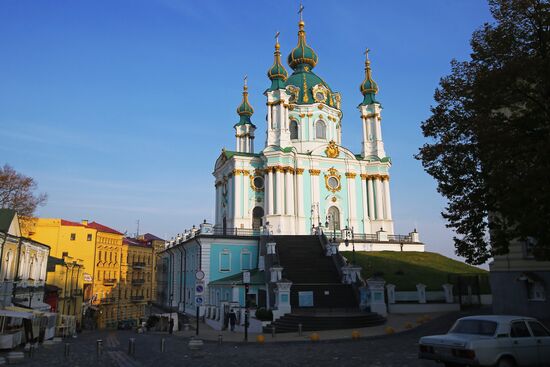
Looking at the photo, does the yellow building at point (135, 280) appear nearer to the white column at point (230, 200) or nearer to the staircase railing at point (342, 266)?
the white column at point (230, 200)

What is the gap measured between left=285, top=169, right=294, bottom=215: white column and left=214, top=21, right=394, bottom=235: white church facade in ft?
0.34

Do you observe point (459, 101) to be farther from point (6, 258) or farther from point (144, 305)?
point (144, 305)

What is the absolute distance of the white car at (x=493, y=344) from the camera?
10320mm

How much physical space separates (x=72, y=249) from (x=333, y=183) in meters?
33.1

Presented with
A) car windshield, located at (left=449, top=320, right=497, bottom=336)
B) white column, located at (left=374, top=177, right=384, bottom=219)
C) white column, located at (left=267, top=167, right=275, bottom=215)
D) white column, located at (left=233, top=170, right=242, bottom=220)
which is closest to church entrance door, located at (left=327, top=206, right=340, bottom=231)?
white column, located at (left=374, top=177, right=384, bottom=219)

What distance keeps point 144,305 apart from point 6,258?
4970 cm

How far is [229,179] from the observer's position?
54.1 m

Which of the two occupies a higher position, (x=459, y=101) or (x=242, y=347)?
(x=459, y=101)

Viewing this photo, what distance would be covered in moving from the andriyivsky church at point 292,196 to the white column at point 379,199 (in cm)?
12

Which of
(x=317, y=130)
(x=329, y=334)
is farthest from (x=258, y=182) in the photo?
(x=329, y=334)

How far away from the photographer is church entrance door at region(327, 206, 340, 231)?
2032 inches

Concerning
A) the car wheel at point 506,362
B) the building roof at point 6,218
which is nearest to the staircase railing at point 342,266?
the car wheel at point 506,362

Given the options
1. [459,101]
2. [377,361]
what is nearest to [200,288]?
[377,361]

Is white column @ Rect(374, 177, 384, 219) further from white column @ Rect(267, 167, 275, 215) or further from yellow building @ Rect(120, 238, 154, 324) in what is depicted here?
yellow building @ Rect(120, 238, 154, 324)
